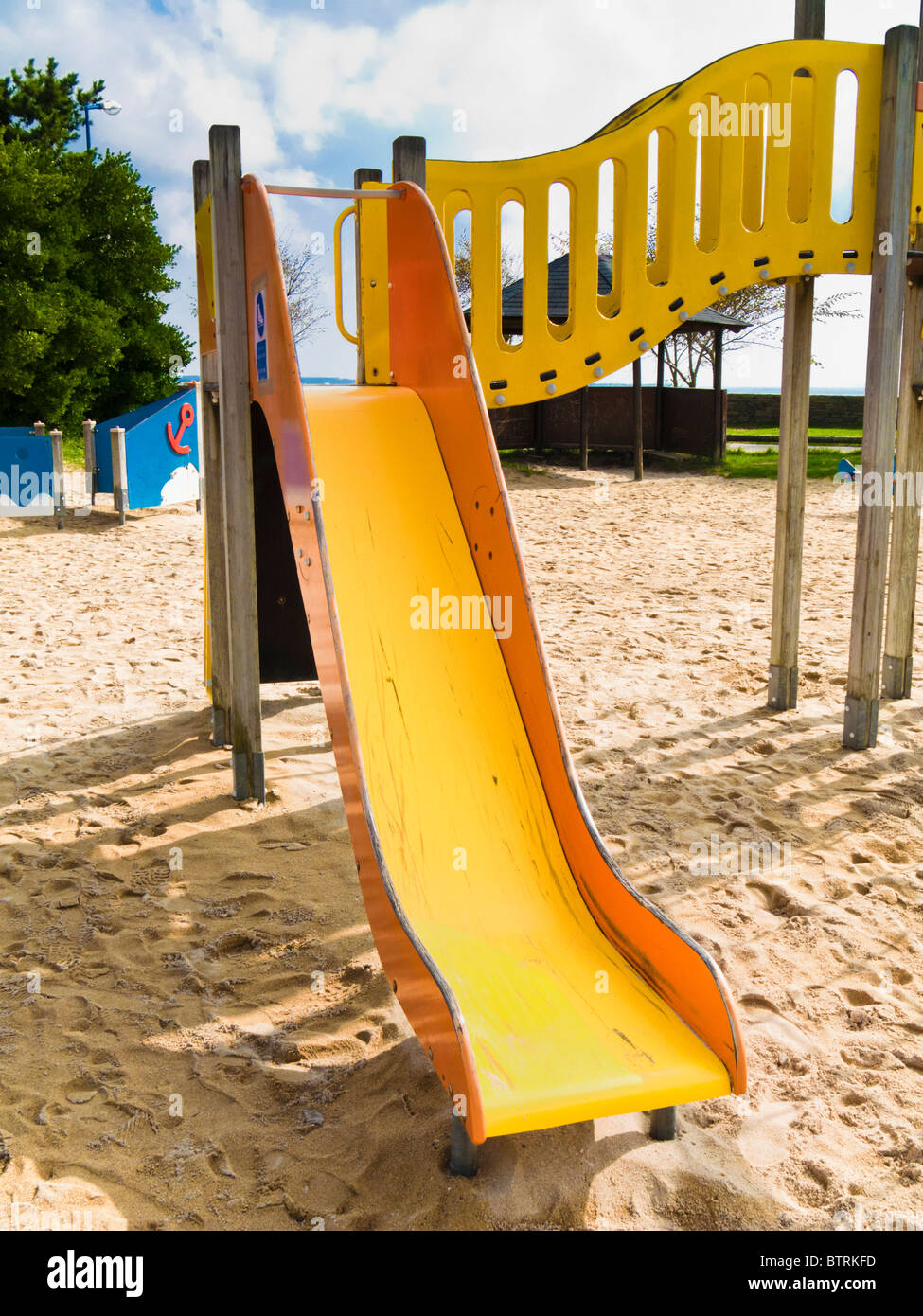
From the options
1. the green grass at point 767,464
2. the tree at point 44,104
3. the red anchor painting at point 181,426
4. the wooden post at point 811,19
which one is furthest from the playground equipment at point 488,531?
the tree at point 44,104

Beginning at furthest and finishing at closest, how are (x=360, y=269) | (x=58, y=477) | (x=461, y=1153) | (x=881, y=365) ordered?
(x=58, y=477), (x=881, y=365), (x=360, y=269), (x=461, y=1153)

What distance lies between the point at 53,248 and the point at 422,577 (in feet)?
70.2

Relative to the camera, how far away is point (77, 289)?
74.6ft

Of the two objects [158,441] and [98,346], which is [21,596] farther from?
[98,346]

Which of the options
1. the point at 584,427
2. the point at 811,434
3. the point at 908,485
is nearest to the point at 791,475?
the point at 908,485

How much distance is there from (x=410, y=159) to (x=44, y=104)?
28165mm

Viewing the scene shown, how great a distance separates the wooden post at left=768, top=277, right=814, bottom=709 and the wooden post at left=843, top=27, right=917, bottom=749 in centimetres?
35

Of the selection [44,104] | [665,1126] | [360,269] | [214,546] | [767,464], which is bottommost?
[665,1126]

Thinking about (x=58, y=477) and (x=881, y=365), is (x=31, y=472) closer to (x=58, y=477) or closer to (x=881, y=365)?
(x=58, y=477)

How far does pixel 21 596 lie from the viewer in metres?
8.40

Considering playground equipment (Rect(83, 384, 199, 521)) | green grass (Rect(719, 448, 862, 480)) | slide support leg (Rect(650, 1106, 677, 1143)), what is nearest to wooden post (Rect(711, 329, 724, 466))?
green grass (Rect(719, 448, 862, 480))

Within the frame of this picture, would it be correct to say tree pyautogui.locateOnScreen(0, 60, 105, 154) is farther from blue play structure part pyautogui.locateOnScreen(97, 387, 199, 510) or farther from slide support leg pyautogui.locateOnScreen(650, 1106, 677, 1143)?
slide support leg pyautogui.locateOnScreen(650, 1106, 677, 1143)

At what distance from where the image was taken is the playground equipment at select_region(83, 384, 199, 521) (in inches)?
480
